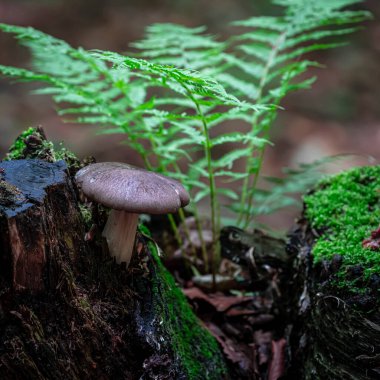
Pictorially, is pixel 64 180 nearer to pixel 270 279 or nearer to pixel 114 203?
pixel 114 203

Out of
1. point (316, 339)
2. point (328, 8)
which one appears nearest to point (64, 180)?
point (316, 339)

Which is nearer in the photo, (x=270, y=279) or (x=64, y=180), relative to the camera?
(x=64, y=180)

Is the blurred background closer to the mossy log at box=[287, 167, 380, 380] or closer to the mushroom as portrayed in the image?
the mossy log at box=[287, 167, 380, 380]

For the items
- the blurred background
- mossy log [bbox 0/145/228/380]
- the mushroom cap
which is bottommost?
the blurred background

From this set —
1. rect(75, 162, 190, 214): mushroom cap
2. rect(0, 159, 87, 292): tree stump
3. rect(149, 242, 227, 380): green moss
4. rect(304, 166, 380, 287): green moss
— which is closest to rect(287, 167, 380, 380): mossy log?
rect(304, 166, 380, 287): green moss

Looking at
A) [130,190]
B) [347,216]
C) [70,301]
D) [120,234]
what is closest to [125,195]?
[130,190]

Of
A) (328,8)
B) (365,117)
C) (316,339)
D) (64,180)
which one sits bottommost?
(365,117)
